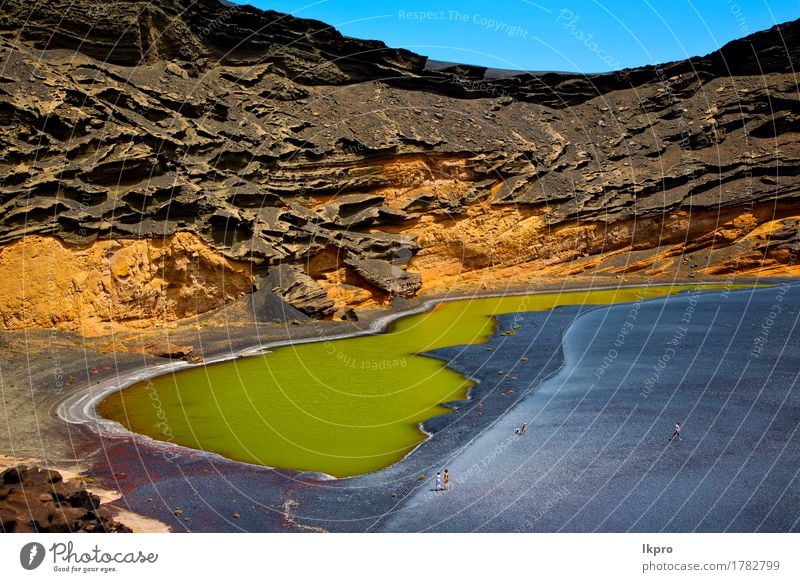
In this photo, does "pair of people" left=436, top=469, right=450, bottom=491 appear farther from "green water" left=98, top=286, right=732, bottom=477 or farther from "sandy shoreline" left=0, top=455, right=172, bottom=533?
"sandy shoreline" left=0, top=455, right=172, bottom=533

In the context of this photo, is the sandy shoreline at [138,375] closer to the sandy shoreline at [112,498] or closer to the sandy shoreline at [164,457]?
the sandy shoreline at [164,457]

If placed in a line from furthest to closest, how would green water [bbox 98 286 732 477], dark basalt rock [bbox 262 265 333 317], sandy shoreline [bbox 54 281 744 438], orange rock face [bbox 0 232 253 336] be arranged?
dark basalt rock [bbox 262 265 333 317], orange rock face [bbox 0 232 253 336], sandy shoreline [bbox 54 281 744 438], green water [bbox 98 286 732 477]

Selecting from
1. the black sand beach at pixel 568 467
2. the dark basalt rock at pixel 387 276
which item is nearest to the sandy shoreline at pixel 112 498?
the black sand beach at pixel 568 467

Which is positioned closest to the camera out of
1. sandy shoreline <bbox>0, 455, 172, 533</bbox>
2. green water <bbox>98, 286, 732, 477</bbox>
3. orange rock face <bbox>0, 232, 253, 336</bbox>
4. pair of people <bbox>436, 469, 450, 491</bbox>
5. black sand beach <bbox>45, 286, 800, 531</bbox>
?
black sand beach <bbox>45, 286, 800, 531</bbox>

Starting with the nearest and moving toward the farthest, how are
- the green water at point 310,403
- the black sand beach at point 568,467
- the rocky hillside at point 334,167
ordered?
the black sand beach at point 568,467 → the green water at point 310,403 → the rocky hillside at point 334,167

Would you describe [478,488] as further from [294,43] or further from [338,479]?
[294,43]

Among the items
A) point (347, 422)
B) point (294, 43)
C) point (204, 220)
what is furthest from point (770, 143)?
point (347, 422)

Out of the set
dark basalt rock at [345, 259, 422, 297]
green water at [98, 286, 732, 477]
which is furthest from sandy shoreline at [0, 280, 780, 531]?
dark basalt rock at [345, 259, 422, 297]
